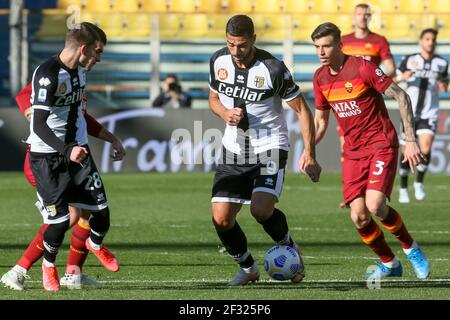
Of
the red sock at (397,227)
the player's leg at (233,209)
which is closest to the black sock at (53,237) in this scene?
the player's leg at (233,209)

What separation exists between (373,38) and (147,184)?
16.8ft

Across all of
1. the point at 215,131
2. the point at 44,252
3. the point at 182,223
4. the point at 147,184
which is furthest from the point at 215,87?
the point at 215,131

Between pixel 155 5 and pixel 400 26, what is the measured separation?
17.7 ft

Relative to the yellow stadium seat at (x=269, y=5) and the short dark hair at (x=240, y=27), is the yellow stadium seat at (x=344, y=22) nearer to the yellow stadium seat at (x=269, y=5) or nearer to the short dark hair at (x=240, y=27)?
the yellow stadium seat at (x=269, y=5)

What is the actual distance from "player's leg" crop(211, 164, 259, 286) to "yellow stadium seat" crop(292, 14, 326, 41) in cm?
1550

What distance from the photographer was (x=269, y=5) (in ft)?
85.4

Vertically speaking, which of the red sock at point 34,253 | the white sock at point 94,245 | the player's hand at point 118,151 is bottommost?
the white sock at point 94,245

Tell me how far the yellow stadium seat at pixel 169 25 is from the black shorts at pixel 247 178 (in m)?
15.3

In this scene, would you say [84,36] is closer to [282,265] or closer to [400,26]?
[282,265]

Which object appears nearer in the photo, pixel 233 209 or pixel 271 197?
pixel 271 197

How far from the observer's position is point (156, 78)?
78.0ft

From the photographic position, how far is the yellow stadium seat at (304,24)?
24609 mm

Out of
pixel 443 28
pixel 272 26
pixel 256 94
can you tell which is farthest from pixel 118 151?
pixel 443 28
